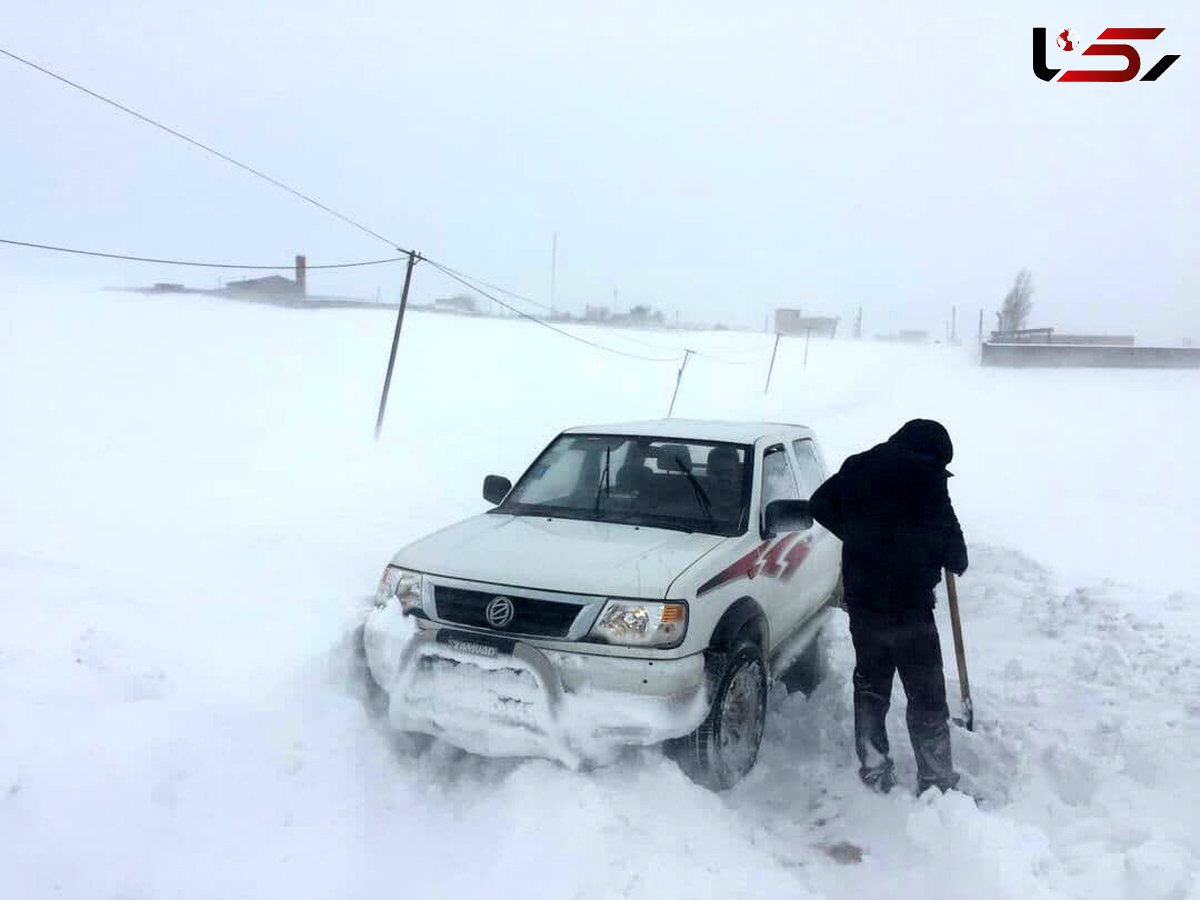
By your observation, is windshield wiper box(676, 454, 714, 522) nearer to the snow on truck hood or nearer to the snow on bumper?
the snow on truck hood

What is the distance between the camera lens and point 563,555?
14.6 feet

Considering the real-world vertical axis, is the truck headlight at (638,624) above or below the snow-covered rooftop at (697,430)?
below

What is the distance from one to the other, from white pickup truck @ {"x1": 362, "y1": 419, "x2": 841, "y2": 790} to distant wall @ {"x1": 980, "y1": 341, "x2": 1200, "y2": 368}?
43.8 metres

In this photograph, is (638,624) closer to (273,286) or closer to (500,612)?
(500,612)

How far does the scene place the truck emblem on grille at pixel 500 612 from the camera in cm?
406

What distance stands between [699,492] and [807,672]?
1.54m

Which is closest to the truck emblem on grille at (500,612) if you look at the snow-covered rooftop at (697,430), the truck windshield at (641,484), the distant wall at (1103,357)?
the truck windshield at (641,484)

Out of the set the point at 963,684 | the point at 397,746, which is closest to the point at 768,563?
the point at 963,684

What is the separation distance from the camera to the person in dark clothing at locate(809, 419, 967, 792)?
438cm

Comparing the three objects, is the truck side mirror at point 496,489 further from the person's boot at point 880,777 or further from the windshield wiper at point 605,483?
the person's boot at point 880,777

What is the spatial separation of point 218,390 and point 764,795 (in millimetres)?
17369

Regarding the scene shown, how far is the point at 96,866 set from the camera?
11.2ft

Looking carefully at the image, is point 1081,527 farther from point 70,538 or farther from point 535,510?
point 70,538

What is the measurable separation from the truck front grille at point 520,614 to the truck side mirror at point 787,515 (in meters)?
1.40
